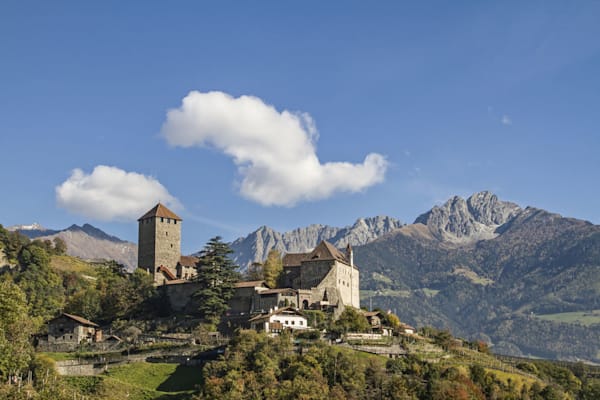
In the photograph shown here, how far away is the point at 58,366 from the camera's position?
7244cm

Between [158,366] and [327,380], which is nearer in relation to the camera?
[327,380]

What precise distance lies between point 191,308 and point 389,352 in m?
27.1

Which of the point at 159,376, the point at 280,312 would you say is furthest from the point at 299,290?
the point at 159,376

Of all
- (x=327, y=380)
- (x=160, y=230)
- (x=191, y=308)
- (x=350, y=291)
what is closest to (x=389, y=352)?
(x=327, y=380)

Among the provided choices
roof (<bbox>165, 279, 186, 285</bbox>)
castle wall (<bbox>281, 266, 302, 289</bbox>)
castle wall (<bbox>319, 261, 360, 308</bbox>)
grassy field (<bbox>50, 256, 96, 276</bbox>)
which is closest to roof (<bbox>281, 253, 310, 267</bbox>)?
castle wall (<bbox>281, 266, 302, 289</bbox>)

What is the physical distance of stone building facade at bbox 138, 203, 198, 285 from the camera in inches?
4119

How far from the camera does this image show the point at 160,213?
108 meters

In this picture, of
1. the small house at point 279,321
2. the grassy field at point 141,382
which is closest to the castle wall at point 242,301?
the small house at point 279,321

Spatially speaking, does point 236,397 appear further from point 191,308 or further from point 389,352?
point 191,308

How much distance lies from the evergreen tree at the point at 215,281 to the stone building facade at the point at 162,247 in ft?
32.5

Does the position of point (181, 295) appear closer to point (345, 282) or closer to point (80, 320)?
point (80, 320)

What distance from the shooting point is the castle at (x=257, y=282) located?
9000 centimetres

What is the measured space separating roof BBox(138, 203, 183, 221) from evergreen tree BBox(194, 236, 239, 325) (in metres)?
13.7

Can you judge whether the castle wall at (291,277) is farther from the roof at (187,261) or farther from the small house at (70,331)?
the small house at (70,331)
